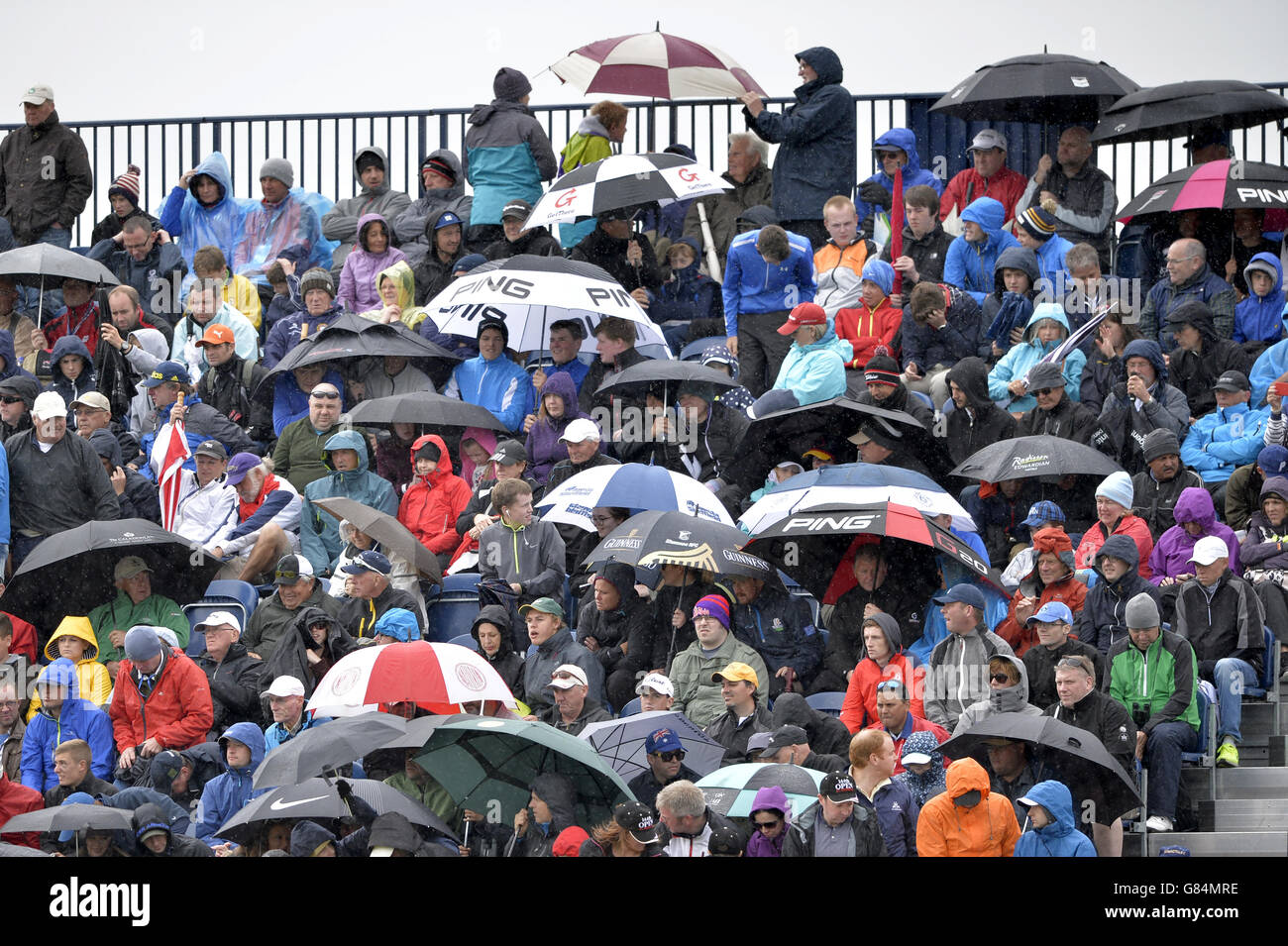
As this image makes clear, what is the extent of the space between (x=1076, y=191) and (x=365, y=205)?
6.62m

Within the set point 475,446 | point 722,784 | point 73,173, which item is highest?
point 73,173

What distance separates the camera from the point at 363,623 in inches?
563

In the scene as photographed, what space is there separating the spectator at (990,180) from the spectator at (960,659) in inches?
276

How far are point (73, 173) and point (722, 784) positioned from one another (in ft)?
38.2

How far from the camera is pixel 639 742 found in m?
12.3

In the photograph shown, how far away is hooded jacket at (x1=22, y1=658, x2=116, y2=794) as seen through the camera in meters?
13.3

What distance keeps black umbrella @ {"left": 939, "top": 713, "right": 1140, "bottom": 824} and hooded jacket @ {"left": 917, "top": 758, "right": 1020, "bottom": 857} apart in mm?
454

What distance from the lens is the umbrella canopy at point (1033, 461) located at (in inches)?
583

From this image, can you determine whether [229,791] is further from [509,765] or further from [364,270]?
[364,270]

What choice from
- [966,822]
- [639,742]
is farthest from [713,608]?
[966,822]

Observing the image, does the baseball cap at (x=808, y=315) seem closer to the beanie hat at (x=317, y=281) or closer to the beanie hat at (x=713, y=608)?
the beanie hat at (x=713, y=608)
